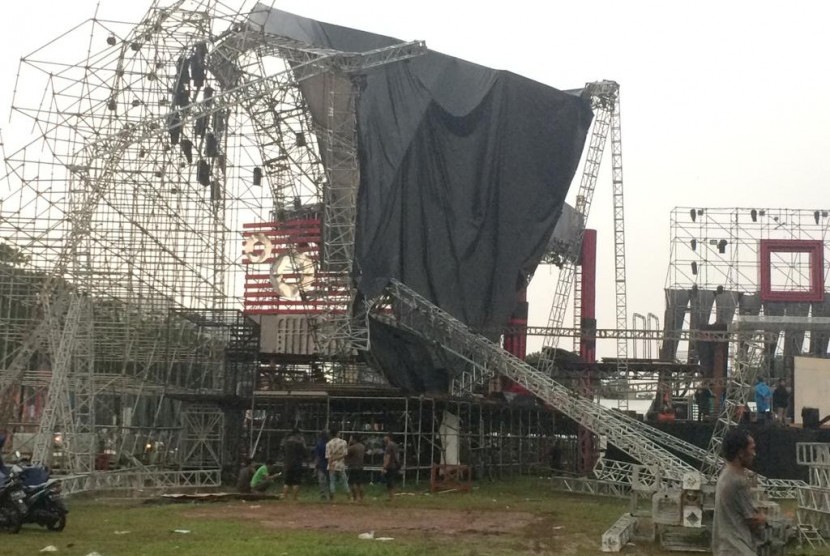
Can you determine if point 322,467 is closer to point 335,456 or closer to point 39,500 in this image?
point 335,456

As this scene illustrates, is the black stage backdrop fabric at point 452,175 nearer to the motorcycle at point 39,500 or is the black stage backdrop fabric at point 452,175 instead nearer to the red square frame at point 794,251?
the red square frame at point 794,251

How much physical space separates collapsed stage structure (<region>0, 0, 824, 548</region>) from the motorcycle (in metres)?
8.93

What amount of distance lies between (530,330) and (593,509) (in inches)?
565

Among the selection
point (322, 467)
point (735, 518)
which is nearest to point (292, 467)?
point (322, 467)

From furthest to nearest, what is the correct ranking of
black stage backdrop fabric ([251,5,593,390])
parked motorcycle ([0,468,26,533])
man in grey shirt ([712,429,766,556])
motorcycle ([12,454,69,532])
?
black stage backdrop fabric ([251,5,593,390]) < motorcycle ([12,454,69,532]) < parked motorcycle ([0,468,26,533]) < man in grey shirt ([712,429,766,556])

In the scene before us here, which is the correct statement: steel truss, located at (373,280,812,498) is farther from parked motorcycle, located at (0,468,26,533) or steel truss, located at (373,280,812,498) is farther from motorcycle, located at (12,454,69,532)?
parked motorcycle, located at (0,468,26,533)

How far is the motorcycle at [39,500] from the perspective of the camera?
15258 millimetres

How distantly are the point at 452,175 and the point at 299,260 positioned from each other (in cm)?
618

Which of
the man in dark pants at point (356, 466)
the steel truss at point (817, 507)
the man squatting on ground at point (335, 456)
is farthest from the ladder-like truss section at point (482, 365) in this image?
the steel truss at point (817, 507)

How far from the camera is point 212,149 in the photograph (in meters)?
32.3

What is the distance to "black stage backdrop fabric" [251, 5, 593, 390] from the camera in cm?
3153

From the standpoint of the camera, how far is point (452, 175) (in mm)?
34719

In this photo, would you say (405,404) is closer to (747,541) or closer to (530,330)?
(530,330)

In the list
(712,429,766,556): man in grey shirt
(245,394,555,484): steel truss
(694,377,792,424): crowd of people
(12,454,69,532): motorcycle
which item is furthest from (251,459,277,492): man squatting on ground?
(712,429,766,556): man in grey shirt
